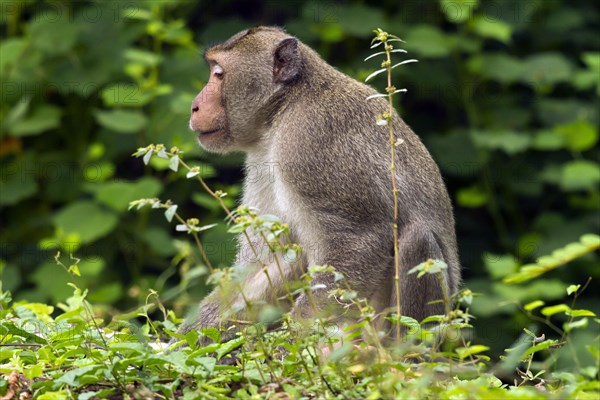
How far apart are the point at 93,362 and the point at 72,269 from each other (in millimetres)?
431

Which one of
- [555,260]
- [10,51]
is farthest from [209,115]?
[10,51]

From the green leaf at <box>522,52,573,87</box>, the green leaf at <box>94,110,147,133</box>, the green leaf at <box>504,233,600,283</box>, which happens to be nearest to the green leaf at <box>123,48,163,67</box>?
the green leaf at <box>94,110,147,133</box>

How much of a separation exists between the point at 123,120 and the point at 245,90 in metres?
3.09

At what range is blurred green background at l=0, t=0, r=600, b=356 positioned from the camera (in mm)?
9336

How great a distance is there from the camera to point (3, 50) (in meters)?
9.55

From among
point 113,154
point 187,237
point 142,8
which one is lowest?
point 187,237

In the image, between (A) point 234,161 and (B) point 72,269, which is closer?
(B) point 72,269

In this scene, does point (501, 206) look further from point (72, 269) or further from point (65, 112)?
point (72, 269)

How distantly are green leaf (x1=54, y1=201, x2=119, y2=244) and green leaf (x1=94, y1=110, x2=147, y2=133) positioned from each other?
74 cm

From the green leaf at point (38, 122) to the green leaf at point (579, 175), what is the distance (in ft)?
15.6

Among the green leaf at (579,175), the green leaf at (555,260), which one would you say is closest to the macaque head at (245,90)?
the green leaf at (555,260)

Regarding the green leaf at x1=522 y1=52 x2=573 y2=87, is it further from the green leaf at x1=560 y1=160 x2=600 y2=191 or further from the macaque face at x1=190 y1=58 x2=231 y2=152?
the macaque face at x1=190 y1=58 x2=231 y2=152

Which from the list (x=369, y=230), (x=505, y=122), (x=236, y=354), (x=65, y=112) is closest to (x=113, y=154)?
(x=65, y=112)

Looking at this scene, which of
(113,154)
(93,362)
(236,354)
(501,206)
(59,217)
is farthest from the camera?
(501,206)
